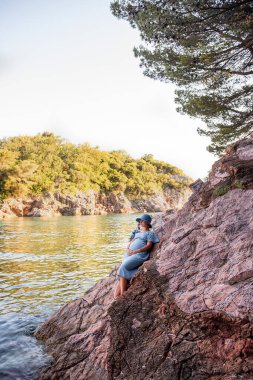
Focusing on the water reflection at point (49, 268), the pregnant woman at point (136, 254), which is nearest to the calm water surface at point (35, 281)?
the water reflection at point (49, 268)

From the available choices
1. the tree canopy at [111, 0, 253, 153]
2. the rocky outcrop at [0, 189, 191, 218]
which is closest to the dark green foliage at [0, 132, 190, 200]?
the rocky outcrop at [0, 189, 191, 218]

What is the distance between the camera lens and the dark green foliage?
227 ft

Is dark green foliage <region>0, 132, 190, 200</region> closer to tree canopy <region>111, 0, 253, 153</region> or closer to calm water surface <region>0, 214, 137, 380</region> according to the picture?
calm water surface <region>0, 214, 137, 380</region>

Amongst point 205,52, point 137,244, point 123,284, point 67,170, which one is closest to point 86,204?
point 67,170

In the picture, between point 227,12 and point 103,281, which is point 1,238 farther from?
point 227,12

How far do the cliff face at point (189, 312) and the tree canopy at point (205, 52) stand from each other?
6078 mm

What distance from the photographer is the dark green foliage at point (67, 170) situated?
69250mm

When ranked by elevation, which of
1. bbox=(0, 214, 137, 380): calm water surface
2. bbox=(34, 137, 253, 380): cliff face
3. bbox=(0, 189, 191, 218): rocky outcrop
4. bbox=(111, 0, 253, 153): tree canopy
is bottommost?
bbox=(0, 214, 137, 380): calm water surface

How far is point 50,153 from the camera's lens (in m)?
89.8

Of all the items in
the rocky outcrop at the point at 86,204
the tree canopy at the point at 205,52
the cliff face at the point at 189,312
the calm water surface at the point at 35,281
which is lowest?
the calm water surface at the point at 35,281

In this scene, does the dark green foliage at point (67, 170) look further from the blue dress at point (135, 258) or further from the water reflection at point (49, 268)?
the blue dress at point (135, 258)

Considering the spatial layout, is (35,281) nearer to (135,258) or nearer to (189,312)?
(135,258)

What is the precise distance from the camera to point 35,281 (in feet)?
48.6

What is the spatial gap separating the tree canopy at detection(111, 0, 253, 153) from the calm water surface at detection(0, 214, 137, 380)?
961cm
